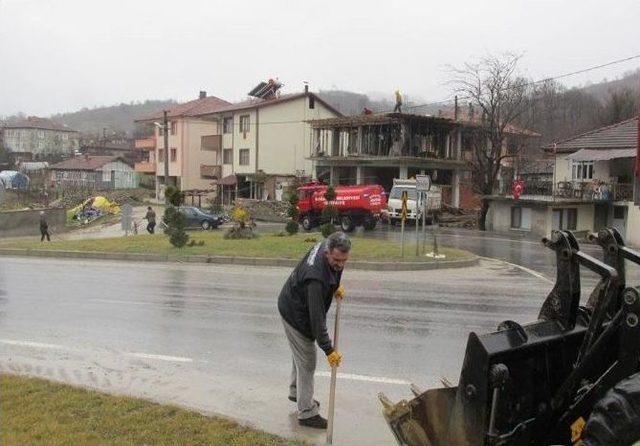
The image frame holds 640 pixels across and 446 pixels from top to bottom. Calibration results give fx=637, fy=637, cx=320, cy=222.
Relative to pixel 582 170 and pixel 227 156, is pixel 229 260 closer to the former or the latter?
pixel 582 170

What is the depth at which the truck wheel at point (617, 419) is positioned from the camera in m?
2.83

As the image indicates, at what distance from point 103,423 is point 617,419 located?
3.91 metres

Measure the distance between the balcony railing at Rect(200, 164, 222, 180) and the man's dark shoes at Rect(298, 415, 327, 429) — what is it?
58571 mm

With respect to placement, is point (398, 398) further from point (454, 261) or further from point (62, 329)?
point (454, 261)

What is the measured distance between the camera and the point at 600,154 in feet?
116

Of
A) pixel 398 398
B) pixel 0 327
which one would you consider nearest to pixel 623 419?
pixel 398 398

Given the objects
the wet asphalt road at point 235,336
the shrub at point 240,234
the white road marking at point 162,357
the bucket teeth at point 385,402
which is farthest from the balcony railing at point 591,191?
the bucket teeth at point 385,402

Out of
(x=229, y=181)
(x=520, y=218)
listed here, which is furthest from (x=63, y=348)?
(x=229, y=181)

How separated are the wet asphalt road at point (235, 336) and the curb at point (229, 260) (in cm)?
166

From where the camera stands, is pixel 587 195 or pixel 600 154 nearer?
pixel 600 154

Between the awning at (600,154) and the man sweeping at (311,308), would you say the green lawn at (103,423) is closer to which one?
the man sweeping at (311,308)

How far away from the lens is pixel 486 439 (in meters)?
3.51

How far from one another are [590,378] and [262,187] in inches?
2142

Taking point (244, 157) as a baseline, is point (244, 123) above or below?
above
